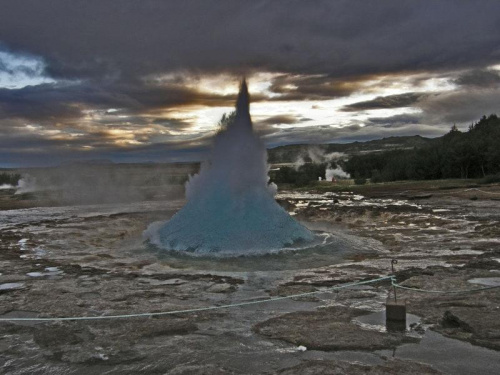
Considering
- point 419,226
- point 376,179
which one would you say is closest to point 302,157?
point 376,179

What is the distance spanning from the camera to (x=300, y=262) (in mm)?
9117

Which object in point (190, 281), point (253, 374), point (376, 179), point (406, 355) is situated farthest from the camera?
point (376, 179)

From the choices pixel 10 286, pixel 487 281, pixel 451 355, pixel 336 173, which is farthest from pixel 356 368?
pixel 336 173

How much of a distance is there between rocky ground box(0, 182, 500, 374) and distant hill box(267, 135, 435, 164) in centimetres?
13366

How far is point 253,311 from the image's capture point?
19.1ft

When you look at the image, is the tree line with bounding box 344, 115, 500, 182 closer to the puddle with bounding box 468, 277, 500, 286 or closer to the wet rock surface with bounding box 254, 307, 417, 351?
the puddle with bounding box 468, 277, 500, 286

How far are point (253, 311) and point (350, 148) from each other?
159717 mm

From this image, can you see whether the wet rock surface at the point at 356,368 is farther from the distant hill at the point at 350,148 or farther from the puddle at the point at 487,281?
the distant hill at the point at 350,148

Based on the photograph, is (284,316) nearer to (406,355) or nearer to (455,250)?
(406,355)

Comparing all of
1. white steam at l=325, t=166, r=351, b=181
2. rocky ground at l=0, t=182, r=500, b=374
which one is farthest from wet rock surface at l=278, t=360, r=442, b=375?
white steam at l=325, t=166, r=351, b=181

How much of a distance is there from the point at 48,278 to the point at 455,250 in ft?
27.2

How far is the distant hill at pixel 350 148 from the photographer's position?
148 metres

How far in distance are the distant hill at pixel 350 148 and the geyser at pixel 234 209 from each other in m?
131

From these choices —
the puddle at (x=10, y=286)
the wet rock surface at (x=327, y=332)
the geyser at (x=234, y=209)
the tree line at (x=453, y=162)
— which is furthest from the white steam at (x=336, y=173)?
the wet rock surface at (x=327, y=332)
